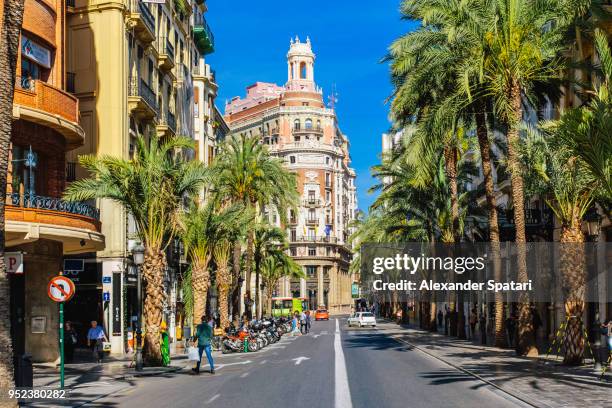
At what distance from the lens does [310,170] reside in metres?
147

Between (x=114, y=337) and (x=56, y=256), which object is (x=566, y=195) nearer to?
(x=56, y=256)

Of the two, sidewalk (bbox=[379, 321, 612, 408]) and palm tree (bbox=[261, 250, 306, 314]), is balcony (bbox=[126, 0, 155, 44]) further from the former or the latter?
palm tree (bbox=[261, 250, 306, 314])

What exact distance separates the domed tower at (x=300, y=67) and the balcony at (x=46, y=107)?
4791 inches

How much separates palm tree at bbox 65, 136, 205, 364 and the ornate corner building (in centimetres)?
11272

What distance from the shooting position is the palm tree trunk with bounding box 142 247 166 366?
96.3 ft

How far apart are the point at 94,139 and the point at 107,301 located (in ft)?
25.1

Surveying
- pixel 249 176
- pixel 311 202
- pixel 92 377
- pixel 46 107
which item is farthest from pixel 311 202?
pixel 92 377

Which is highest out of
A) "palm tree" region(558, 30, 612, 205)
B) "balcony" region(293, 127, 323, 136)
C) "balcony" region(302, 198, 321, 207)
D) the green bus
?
"balcony" region(293, 127, 323, 136)

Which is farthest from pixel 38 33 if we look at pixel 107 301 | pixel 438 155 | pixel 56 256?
pixel 438 155

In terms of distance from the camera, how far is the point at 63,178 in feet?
102

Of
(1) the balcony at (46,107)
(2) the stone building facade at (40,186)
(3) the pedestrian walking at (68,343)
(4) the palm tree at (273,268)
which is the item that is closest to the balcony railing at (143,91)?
(2) the stone building facade at (40,186)

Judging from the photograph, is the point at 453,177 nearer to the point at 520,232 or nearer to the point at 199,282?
the point at 520,232

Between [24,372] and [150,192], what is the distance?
10.5 meters

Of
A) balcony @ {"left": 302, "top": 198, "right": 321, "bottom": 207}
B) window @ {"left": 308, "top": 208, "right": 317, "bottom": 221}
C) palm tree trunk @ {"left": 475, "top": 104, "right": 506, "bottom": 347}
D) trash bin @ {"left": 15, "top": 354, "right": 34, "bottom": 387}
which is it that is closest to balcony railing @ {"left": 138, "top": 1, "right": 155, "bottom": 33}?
palm tree trunk @ {"left": 475, "top": 104, "right": 506, "bottom": 347}
